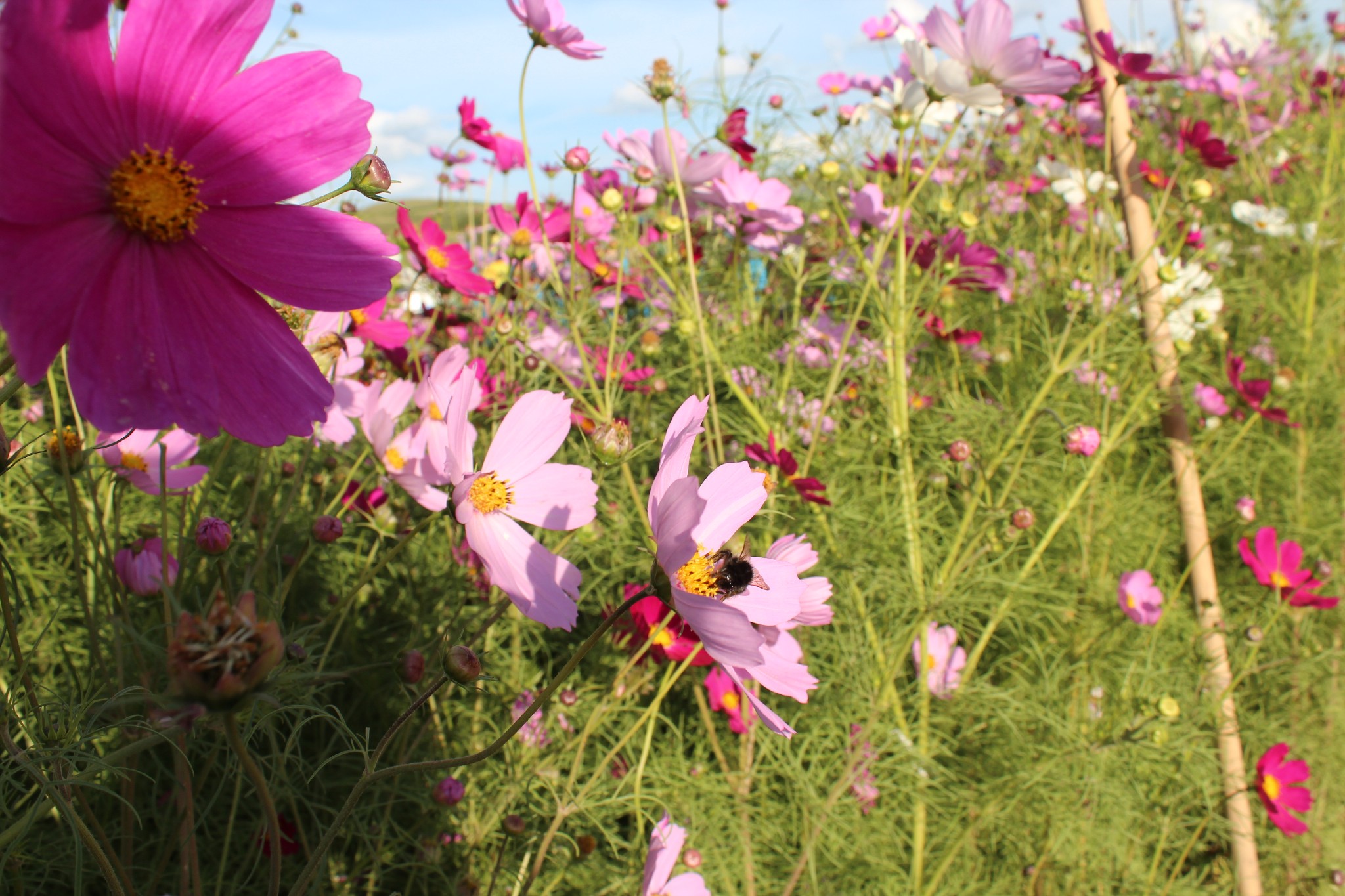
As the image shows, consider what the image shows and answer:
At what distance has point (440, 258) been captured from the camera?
2.97 ft

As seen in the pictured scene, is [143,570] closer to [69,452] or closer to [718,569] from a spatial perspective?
[69,452]

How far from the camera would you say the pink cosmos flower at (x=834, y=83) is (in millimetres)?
1671

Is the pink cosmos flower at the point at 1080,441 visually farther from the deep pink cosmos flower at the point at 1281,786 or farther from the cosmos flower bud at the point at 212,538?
the cosmos flower bud at the point at 212,538

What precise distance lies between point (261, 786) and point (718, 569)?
24cm

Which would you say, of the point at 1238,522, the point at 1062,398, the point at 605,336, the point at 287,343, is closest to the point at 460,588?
the point at 605,336

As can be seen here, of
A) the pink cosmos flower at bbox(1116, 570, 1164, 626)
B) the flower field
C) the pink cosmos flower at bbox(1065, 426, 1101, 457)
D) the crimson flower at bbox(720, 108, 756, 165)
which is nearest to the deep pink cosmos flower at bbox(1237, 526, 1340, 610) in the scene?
the flower field

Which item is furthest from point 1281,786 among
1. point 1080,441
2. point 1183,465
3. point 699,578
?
point 699,578

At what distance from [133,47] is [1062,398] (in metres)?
1.30

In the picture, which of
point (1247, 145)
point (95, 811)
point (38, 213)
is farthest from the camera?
point (1247, 145)

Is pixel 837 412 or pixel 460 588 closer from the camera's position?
pixel 460 588

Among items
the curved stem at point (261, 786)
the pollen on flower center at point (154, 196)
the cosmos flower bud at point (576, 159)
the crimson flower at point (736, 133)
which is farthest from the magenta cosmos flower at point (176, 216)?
the crimson flower at point (736, 133)

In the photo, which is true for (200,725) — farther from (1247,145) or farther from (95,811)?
(1247,145)

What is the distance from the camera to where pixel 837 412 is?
1219 millimetres

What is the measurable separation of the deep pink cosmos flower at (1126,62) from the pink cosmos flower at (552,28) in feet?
2.59
